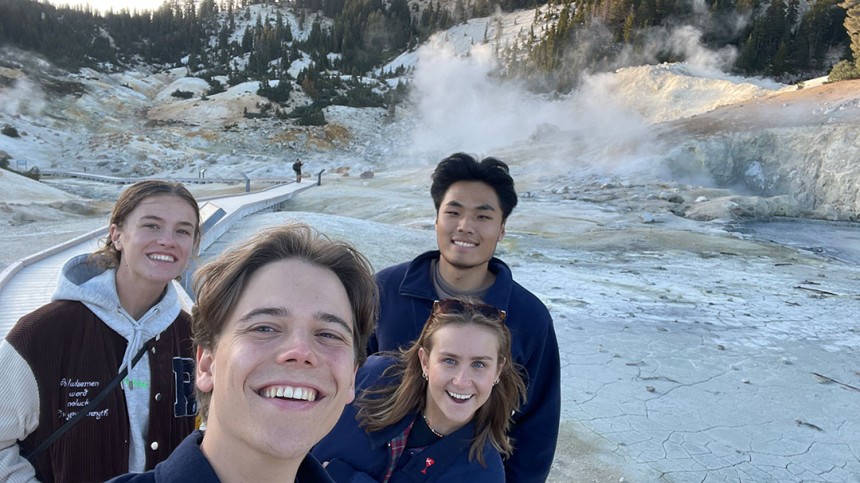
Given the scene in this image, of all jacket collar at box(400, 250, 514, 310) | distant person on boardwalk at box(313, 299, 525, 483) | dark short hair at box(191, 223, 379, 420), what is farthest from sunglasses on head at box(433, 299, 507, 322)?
dark short hair at box(191, 223, 379, 420)

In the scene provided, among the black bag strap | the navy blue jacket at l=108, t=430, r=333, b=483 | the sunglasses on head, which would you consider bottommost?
the black bag strap

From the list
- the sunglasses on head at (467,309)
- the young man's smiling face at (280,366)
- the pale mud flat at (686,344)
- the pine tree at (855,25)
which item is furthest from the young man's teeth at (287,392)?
the pine tree at (855,25)

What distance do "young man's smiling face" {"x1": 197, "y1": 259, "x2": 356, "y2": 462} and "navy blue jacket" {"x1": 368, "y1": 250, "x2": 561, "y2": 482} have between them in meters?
0.99

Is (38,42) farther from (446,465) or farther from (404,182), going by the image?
(446,465)

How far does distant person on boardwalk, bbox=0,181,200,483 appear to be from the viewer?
148 centimetres

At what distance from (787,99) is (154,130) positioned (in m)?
31.1

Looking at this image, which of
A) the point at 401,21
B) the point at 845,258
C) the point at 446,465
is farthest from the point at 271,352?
the point at 401,21

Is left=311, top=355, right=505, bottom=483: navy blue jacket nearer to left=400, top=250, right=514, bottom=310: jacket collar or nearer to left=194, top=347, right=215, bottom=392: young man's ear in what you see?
left=400, top=250, right=514, bottom=310: jacket collar

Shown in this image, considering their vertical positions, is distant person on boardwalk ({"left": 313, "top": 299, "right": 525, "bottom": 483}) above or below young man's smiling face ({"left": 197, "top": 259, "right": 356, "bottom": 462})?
below

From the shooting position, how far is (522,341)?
202 centimetres

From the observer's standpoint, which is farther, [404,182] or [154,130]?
[154,130]

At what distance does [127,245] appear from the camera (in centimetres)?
193

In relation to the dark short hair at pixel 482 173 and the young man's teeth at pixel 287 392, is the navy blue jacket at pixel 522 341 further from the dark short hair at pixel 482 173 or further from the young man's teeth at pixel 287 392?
the young man's teeth at pixel 287 392

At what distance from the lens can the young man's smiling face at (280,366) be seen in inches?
37.4
